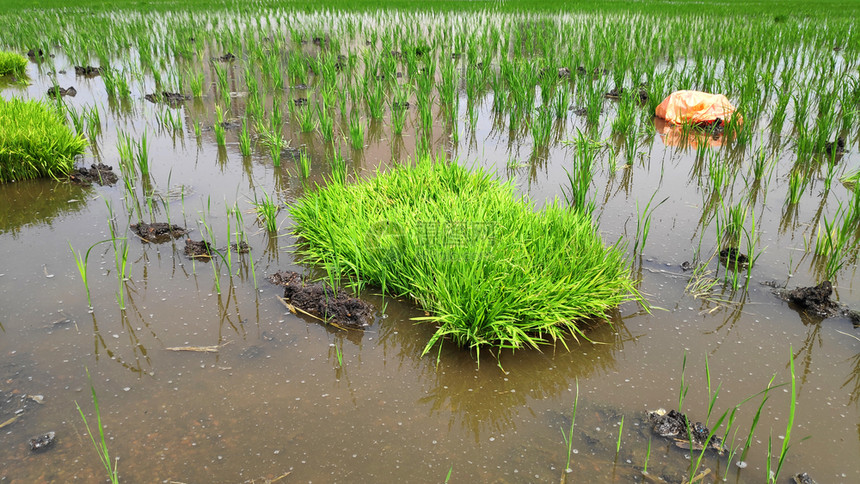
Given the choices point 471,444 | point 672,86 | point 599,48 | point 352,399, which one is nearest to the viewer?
point 471,444

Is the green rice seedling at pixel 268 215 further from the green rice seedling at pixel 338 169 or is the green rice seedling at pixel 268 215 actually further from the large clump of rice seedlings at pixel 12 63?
the large clump of rice seedlings at pixel 12 63

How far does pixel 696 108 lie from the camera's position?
5.33m

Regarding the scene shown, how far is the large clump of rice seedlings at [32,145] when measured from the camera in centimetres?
411

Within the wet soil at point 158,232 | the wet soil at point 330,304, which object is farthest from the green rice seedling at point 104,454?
the wet soil at point 158,232

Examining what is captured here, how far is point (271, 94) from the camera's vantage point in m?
6.79

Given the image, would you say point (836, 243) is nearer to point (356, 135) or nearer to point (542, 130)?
point (542, 130)

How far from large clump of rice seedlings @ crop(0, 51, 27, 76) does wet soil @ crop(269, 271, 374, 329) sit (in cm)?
724

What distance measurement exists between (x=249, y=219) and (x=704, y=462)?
9.36ft

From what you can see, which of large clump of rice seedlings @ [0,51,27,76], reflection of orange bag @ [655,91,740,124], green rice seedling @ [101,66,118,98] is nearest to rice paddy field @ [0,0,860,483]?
reflection of orange bag @ [655,91,740,124]

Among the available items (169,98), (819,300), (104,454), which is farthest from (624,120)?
(169,98)

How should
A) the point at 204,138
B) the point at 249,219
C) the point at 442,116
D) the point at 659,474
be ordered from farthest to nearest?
the point at 442,116
the point at 204,138
the point at 249,219
the point at 659,474

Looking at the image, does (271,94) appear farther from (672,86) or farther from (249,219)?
(672,86)

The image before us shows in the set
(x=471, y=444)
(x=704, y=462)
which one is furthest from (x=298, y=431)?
(x=704, y=462)

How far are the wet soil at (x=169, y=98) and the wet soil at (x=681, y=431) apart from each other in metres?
5.97
